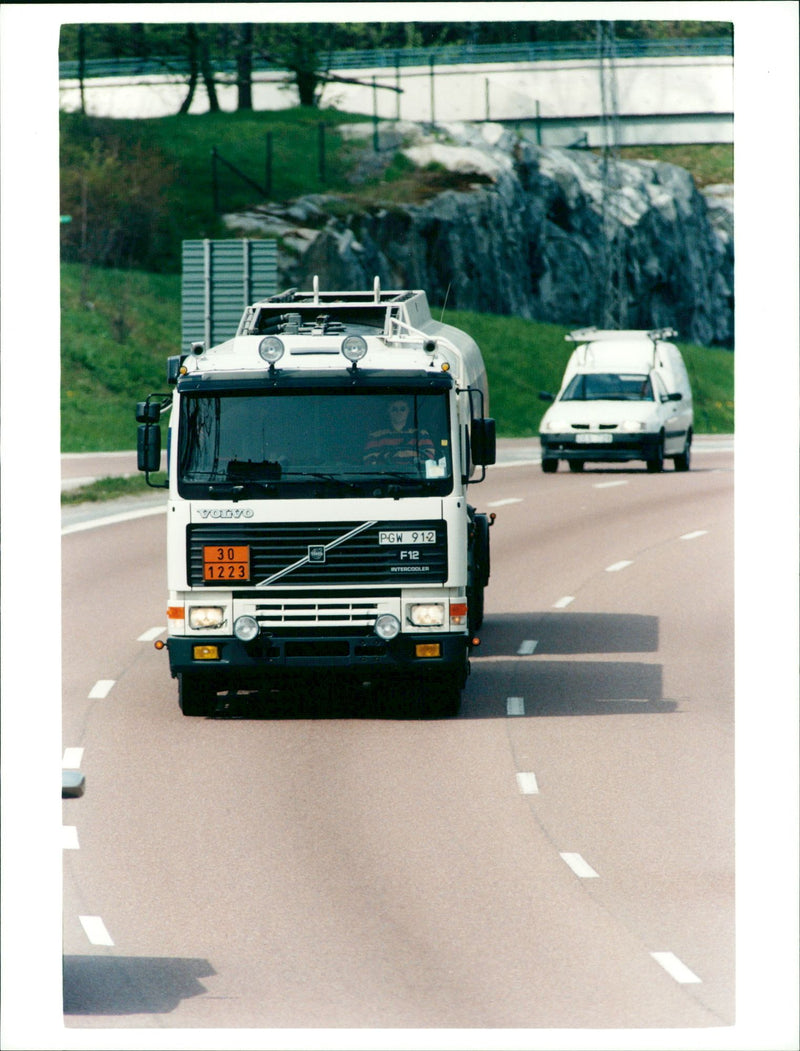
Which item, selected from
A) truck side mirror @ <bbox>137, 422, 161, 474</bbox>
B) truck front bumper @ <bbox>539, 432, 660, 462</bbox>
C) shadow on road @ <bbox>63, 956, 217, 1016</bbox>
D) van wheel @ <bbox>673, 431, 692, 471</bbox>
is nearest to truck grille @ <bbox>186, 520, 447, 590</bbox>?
truck side mirror @ <bbox>137, 422, 161, 474</bbox>

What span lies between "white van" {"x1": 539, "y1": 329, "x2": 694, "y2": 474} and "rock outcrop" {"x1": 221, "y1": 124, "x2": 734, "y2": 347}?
18.4 meters

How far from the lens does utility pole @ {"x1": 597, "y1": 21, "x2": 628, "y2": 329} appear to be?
219 ft

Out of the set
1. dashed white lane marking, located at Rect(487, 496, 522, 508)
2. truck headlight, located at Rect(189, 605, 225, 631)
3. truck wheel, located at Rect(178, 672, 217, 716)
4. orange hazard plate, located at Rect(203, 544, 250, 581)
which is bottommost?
truck wheel, located at Rect(178, 672, 217, 716)

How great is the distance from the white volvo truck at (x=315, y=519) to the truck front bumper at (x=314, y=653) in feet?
0.04

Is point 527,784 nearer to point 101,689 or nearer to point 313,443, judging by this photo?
point 313,443

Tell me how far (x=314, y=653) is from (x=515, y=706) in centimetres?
218

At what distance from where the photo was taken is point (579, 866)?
11484 mm

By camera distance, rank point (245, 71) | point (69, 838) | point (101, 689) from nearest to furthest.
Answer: point (69, 838) → point (101, 689) → point (245, 71)

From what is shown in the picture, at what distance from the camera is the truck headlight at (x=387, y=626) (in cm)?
1512

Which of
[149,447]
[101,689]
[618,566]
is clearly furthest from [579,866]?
[618,566]

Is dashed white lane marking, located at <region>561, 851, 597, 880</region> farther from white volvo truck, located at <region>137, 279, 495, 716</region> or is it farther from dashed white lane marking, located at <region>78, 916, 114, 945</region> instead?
white volvo truck, located at <region>137, 279, 495, 716</region>

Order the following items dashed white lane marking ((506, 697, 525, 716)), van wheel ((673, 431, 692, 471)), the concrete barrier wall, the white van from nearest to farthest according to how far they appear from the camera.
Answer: dashed white lane marking ((506, 697, 525, 716)), the white van, van wheel ((673, 431, 692, 471)), the concrete barrier wall

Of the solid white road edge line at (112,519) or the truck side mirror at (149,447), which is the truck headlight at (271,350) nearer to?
the truck side mirror at (149,447)
